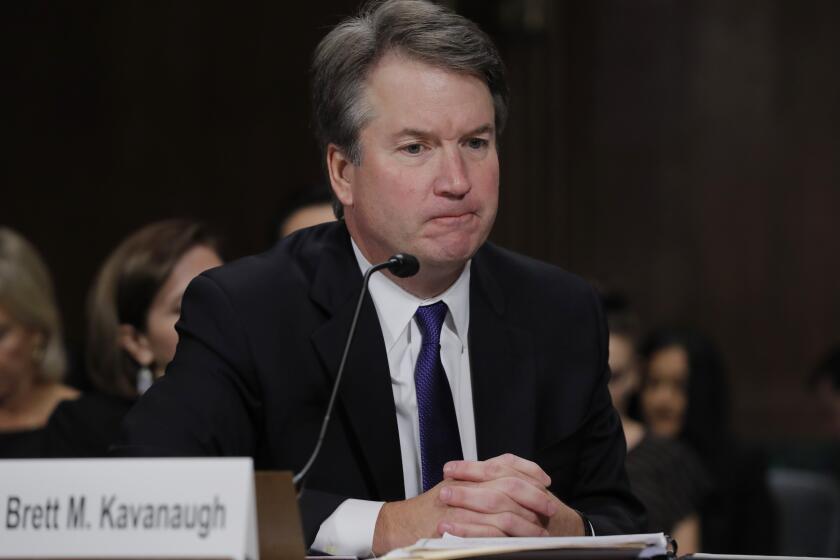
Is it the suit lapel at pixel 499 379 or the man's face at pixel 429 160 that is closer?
the man's face at pixel 429 160

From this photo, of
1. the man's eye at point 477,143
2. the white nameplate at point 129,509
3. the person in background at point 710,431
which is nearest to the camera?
the white nameplate at point 129,509

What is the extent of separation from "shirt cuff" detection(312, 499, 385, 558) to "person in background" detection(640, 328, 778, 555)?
2.94 m

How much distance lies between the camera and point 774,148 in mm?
6145

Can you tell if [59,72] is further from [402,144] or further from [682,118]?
[402,144]

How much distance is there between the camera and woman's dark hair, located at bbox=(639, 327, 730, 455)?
205 inches

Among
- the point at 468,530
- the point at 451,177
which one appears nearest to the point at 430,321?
the point at 451,177

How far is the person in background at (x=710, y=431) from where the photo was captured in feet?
16.4

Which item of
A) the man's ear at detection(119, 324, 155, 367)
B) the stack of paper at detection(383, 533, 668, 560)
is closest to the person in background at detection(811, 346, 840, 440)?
the man's ear at detection(119, 324, 155, 367)

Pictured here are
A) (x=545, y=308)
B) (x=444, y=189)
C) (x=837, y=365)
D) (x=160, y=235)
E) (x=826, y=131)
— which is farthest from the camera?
(x=826, y=131)

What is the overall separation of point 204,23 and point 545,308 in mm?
4018

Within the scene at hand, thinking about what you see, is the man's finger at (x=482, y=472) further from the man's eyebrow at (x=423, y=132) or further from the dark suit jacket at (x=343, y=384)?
the man's eyebrow at (x=423, y=132)

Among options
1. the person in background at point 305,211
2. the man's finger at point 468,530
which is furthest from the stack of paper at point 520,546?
the person in background at point 305,211

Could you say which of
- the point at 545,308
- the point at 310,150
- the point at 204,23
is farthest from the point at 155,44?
the point at 545,308

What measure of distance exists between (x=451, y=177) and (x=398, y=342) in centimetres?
33
